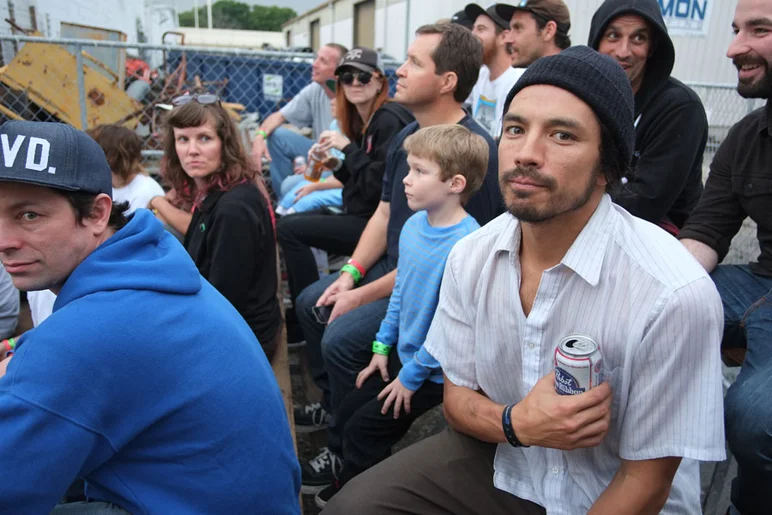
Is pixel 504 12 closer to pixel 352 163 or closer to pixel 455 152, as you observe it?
pixel 352 163

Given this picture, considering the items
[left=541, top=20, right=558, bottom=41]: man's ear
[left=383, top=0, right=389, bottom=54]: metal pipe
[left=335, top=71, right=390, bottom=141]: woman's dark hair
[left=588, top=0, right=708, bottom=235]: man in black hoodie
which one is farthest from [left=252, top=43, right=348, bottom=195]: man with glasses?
[left=383, top=0, right=389, bottom=54]: metal pipe

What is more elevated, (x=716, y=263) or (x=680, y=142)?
(x=680, y=142)

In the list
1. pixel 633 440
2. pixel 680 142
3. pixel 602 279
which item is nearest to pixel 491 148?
pixel 680 142

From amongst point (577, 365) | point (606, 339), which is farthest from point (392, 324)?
point (577, 365)

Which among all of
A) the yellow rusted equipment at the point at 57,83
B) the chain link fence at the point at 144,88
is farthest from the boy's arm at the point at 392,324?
the yellow rusted equipment at the point at 57,83

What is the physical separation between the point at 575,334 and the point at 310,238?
8.85 feet

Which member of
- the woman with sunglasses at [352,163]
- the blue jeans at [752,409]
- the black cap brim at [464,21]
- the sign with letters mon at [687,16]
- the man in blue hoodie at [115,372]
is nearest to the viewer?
the man in blue hoodie at [115,372]

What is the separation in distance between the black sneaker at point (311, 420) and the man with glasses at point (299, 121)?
2.91m

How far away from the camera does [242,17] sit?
88.8 metres

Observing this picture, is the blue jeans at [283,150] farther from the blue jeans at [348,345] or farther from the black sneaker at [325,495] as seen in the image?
the black sneaker at [325,495]

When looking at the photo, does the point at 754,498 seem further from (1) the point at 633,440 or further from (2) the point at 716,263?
(2) the point at 716,263

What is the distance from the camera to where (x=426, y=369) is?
237 centimetres

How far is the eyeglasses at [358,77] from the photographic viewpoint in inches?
157

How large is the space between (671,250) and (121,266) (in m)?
1.47
